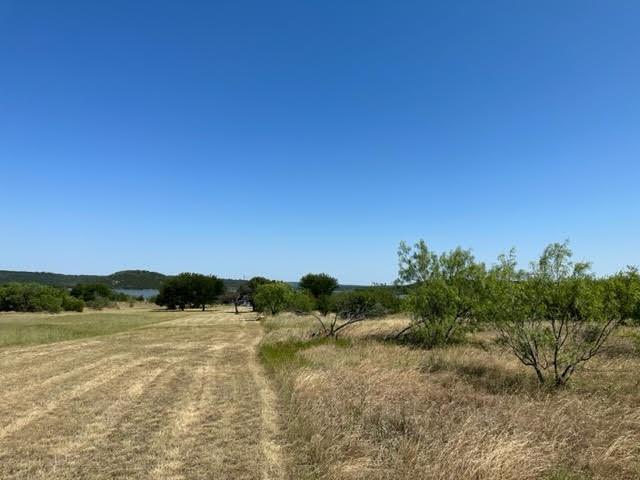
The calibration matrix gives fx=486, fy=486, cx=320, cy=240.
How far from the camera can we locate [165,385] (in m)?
14.9

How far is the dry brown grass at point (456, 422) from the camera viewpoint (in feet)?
22.7

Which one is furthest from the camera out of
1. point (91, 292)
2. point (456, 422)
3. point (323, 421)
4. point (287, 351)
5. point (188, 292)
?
point (91, 292)

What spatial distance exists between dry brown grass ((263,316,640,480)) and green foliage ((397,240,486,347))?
822 centimetres

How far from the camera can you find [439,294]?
25859 millimetres

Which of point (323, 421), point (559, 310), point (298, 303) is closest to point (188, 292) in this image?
point (298, 303)

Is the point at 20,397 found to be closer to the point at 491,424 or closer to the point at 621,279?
the point at 491,424

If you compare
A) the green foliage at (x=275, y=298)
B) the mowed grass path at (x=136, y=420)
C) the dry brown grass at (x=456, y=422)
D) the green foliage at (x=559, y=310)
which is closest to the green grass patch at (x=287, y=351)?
the mowed grass path at (x=136, y=420)

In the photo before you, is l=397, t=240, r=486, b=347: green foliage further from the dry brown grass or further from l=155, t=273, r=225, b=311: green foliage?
l=155, t=273, r=225, b=311: green foliage

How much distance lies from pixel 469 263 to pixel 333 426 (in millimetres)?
21650

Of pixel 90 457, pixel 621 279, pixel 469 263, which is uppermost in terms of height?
pixel 469 263

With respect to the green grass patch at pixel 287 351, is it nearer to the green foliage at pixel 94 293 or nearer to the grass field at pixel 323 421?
the grass field at pixel 323 421

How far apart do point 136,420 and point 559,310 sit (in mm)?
11791

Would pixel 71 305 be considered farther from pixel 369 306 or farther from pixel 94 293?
pixel 369 306

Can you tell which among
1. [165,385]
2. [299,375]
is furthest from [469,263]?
[165,385]
